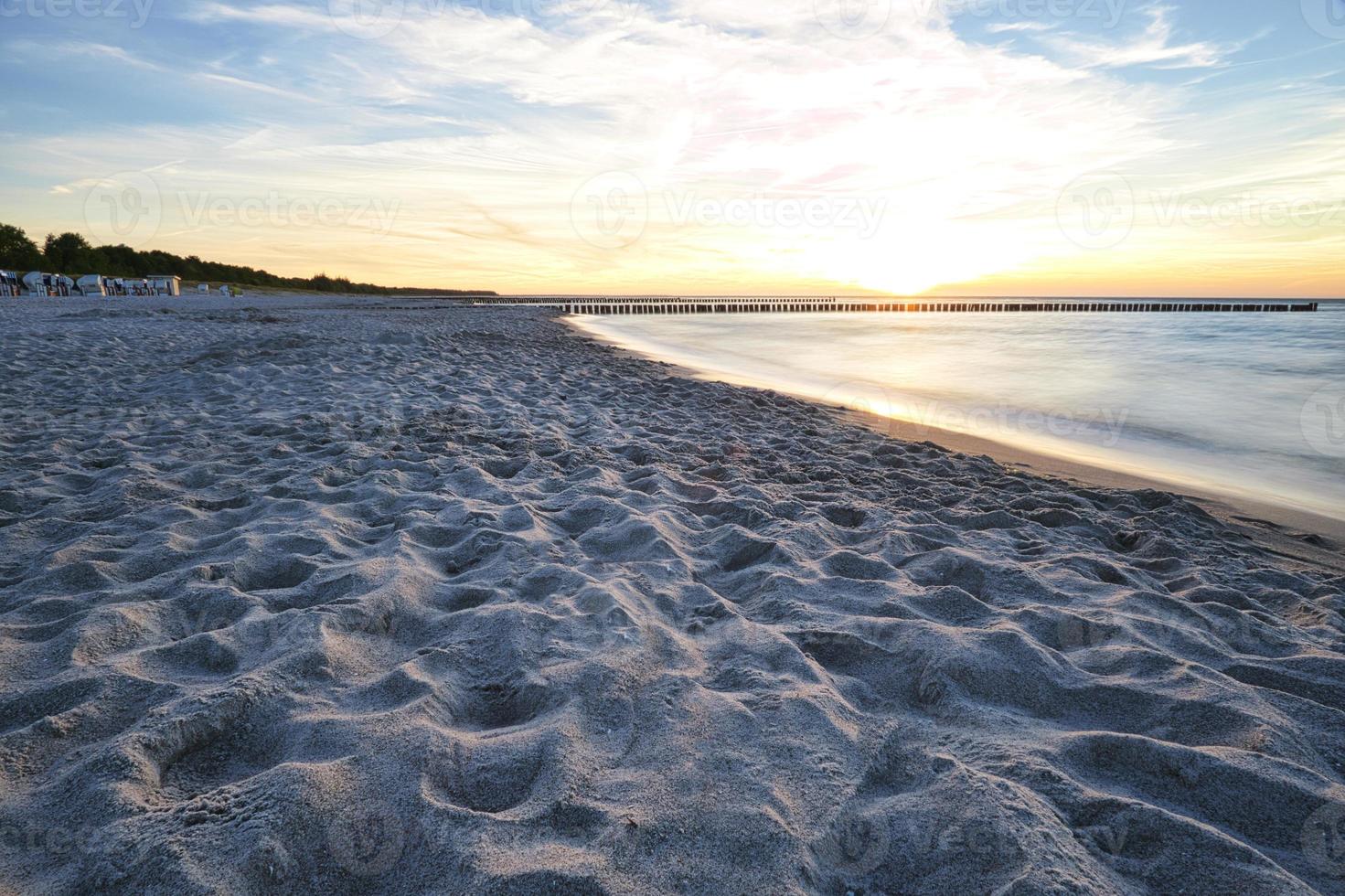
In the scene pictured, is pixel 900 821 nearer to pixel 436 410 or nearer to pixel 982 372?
pixel 436 410

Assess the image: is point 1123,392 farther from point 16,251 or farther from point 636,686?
point 16,251

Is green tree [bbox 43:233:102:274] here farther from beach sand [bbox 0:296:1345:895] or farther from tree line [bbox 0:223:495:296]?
beach sand [bbox 0:296:1345:895]

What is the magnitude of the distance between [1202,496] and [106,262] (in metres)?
71.4

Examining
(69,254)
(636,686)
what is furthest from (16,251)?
(636,686)

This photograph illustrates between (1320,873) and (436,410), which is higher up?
(436,410)

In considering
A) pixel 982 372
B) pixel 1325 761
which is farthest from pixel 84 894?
pixel 982 372

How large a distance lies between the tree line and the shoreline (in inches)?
2426

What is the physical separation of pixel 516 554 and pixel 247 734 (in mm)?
1421

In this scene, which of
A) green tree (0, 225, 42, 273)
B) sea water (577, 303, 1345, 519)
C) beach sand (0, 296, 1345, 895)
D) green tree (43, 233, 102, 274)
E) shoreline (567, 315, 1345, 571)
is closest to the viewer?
beach sand (0, 296, 1345, 895)

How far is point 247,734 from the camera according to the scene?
1834 mm

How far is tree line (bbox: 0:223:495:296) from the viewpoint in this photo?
46125 millimetres

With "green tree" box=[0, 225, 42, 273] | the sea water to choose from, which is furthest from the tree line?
the sea water

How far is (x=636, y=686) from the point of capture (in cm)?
214

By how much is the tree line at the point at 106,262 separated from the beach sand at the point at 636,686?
60693 millimetres
